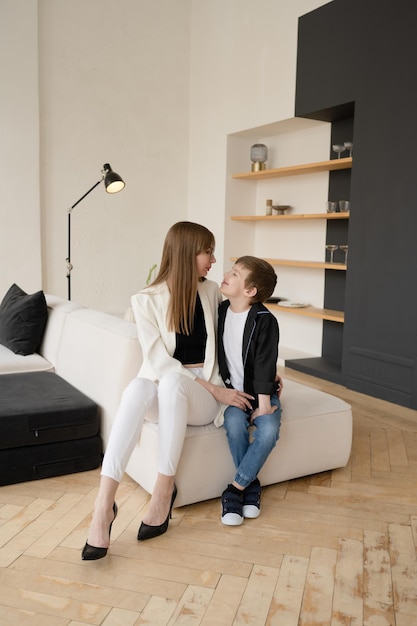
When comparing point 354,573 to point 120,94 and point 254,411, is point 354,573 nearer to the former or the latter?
point 254,411

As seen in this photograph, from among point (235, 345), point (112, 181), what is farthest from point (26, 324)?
point (235, 345)

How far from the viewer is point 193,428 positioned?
2.14 metres

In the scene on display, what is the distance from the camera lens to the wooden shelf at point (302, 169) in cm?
442

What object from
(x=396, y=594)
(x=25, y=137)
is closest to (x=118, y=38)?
(x=25, y=137)

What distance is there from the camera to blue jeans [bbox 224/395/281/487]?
2.07 m

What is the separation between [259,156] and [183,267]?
3671 millimetres

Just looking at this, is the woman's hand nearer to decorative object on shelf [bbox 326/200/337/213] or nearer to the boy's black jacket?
the boy's black jacket

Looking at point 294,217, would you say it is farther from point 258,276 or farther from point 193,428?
point 193,428

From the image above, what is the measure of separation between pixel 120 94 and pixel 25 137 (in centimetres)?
113

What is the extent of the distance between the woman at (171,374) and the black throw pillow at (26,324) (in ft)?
4.24

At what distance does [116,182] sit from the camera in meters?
3.94

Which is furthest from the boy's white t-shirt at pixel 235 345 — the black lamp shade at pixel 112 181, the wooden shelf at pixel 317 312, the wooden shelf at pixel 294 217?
the wooden shelf at pixel 294 217

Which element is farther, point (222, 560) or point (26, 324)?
point (26, 324)

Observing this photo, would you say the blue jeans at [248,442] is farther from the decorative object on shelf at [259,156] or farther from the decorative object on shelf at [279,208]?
the decorative object on shelf at [259,156]
